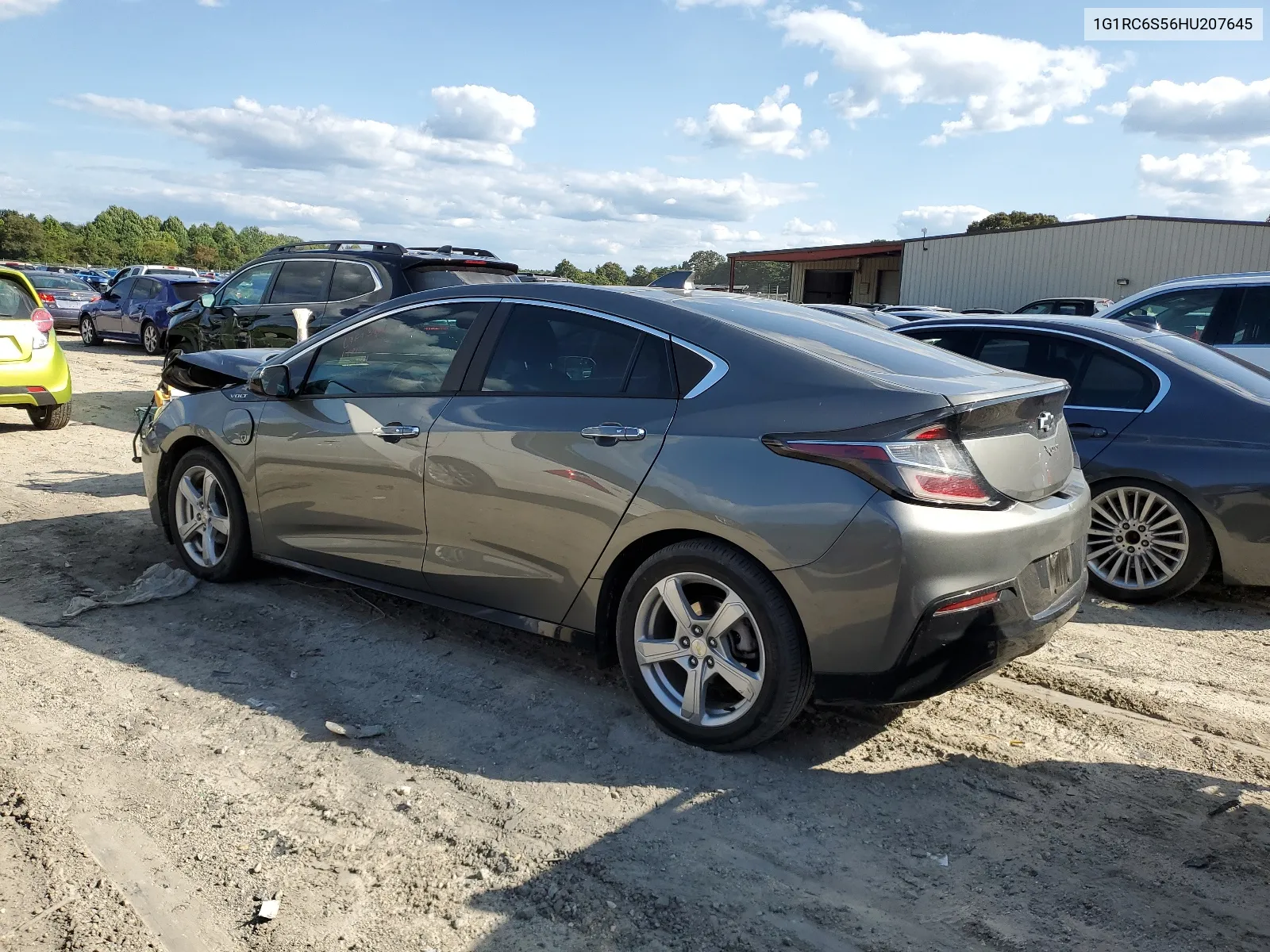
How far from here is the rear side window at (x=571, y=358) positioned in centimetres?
379

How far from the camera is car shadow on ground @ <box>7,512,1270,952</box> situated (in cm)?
265

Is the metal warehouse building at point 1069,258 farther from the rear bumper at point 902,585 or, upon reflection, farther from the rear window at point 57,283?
the rear bumper at point 902,585

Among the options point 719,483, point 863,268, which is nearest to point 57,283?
point 719,483

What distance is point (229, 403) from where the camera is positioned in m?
5.24

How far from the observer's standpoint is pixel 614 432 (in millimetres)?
3695

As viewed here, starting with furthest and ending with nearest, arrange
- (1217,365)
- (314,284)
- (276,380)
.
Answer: (314,284) < (1217,365) < (276,380)

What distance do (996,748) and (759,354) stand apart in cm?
168

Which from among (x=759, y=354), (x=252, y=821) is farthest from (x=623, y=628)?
(x=252, y=821)

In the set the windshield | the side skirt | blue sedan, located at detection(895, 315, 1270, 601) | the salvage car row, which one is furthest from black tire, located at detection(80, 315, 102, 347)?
blue sedan, located at detection(895, 315, 1270, 601)

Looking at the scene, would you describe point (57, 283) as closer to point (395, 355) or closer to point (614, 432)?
point (395, 355)

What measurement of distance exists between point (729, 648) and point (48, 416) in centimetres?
941

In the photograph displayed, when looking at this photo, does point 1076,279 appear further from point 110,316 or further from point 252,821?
point 252,821

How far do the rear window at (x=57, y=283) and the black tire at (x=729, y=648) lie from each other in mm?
26361

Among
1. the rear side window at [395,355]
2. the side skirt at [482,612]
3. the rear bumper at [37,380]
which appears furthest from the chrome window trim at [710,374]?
the rear bumper at [37,380]
